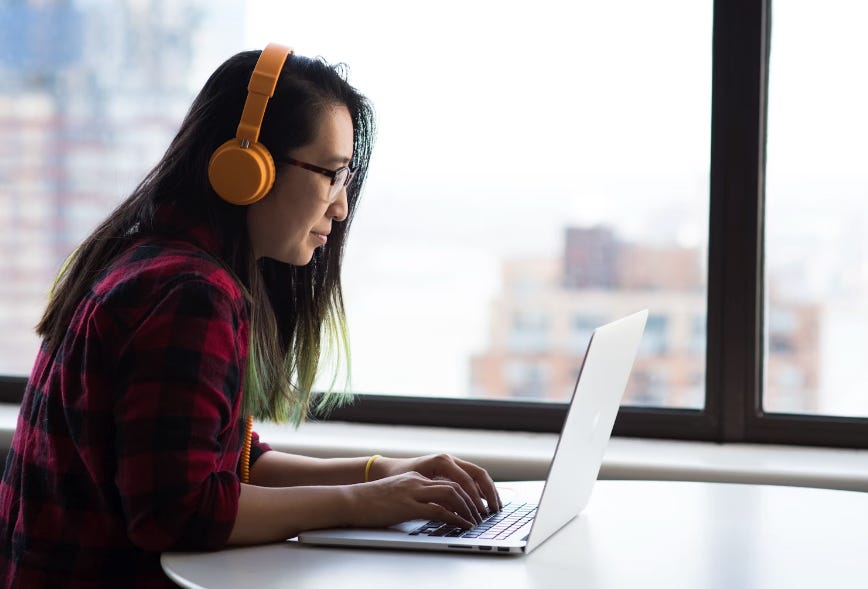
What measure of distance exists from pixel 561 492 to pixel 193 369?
421 mm

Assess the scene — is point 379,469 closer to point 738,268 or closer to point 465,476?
point 465,476

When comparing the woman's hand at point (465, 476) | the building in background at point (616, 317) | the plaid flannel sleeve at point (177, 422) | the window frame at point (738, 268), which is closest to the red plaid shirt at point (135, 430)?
the plaid flannel sleeve at point (177, 422)

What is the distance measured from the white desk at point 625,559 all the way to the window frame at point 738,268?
0.73 metres

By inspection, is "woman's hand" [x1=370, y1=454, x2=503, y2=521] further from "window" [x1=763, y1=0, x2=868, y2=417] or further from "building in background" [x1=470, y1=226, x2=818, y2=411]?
"window" [x1=763, y1=0, x2=868, y2=417]

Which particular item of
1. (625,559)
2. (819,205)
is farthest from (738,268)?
(625,559)

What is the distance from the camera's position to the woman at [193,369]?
1090 millimetres

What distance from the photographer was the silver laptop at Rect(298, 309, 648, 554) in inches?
43.7

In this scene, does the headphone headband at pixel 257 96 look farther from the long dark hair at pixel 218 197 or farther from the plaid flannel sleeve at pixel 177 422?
the plaid flannel sleeve at pixel 177 422

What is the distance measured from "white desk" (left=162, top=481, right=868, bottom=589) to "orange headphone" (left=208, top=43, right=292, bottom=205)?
16.2 inches

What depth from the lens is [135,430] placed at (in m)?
1.07

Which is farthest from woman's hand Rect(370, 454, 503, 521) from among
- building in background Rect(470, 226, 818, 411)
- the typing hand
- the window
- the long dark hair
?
the window

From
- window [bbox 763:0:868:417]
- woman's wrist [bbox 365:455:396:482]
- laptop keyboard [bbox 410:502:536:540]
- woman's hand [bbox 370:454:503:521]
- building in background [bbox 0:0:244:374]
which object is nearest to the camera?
laptop keyboard [bbox 410:502:536:540]

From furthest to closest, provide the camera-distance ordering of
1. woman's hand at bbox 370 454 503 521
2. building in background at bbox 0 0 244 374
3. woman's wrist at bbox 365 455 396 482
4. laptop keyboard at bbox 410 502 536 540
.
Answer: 1. building in background at bbox 0 0 244 374
2. woman's wrist at bbox 365 455 396 482
3. woman's hand at bbox 370 454 503 521
4. laptop keyboard at bbox 410 502 536 540

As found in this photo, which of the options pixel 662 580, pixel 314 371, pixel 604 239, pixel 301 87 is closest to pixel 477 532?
pixel 662 580
